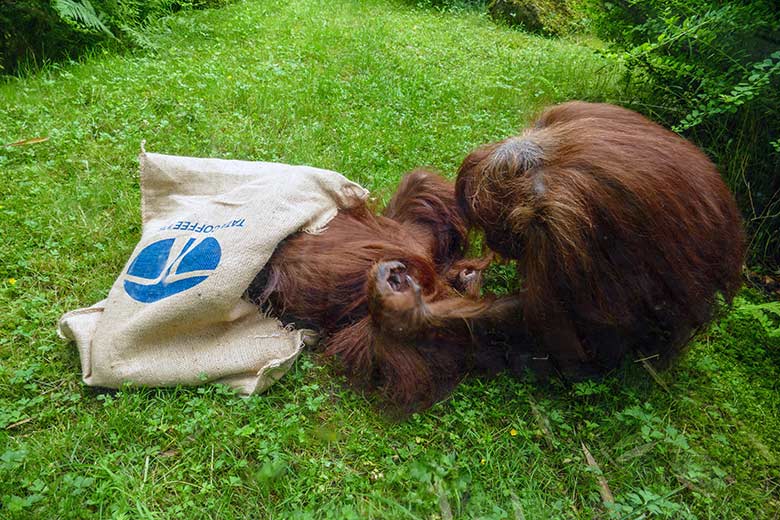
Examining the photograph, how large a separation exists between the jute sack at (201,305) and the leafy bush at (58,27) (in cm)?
252

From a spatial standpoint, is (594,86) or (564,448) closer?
(564,448)

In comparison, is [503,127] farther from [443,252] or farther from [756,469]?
[756,469]

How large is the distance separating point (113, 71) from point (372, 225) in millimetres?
2410

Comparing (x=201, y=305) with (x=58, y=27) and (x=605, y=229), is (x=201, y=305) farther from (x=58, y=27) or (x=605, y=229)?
(x=58, y=27)

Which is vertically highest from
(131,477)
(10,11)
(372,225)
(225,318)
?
(10,11)

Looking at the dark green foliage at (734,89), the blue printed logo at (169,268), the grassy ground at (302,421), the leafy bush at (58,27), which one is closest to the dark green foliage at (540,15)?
the dark green foliage at (734,89)

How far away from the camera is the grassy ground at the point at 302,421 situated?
1643mm

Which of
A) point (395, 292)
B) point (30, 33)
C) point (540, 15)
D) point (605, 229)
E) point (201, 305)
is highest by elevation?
point (540, 15)

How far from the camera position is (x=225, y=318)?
2.04m

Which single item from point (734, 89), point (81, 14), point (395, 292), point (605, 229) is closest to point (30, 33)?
point (81, 14)

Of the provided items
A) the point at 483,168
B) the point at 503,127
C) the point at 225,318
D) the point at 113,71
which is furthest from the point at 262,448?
the point at 113,71

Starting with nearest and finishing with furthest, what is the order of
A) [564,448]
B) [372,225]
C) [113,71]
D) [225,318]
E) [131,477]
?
[131,477] < [564,448] < [225,318] < [372,225] < [113,71]

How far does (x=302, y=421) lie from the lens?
6.15 ft

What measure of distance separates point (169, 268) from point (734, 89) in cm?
227
